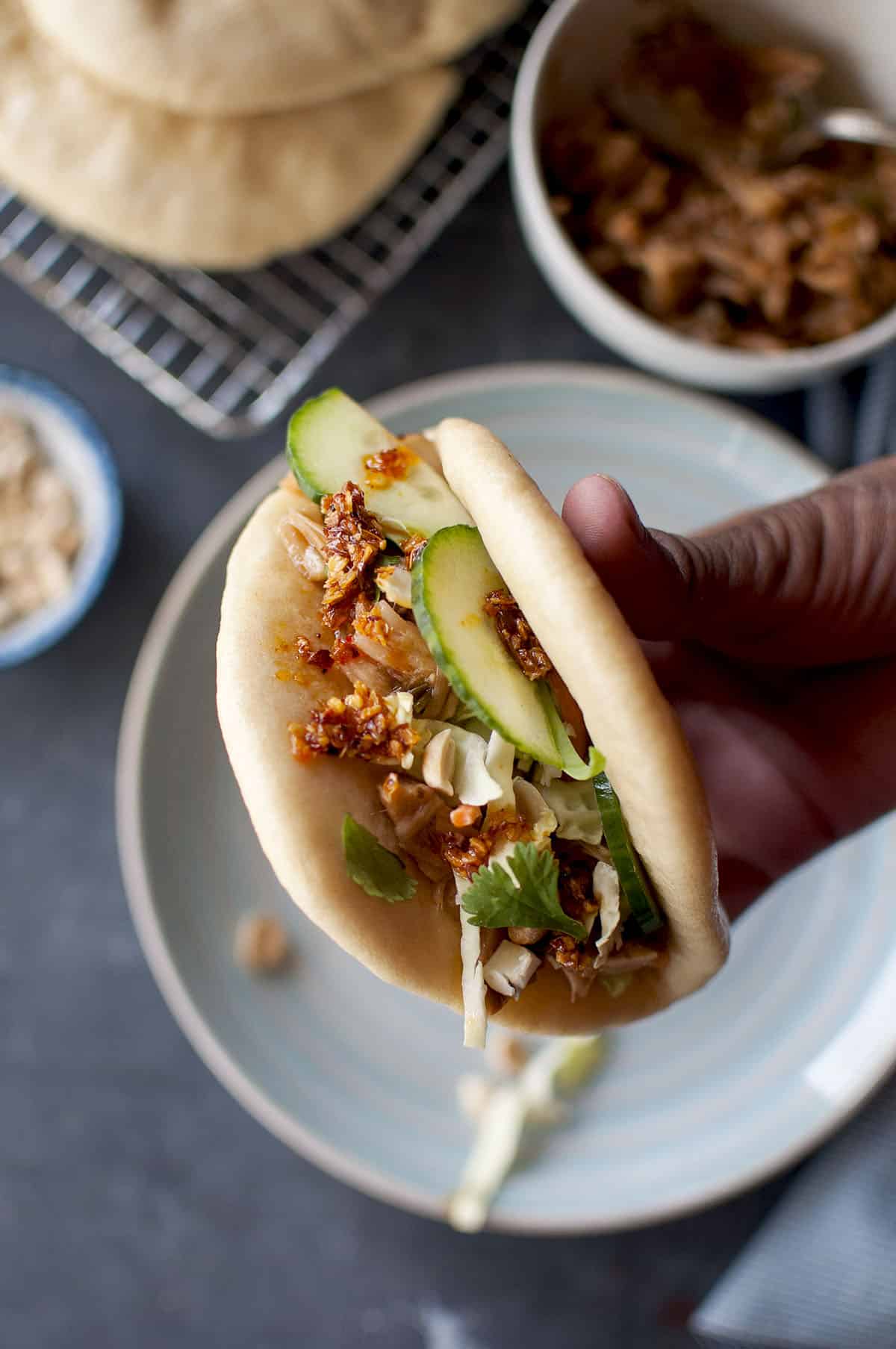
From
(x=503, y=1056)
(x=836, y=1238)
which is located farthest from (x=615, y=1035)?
(x=836, y=1238)

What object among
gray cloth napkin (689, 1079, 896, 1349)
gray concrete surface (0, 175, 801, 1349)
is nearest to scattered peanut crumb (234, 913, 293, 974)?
gray concrete surface (0, 175, 801, 1349)

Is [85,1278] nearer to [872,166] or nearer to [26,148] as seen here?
[26,148]

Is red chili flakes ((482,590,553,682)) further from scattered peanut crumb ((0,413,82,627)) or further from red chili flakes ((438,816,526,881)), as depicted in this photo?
scattered peanut crumb ((0,413,82,627))

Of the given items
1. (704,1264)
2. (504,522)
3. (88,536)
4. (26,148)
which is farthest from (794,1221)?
(26,148)

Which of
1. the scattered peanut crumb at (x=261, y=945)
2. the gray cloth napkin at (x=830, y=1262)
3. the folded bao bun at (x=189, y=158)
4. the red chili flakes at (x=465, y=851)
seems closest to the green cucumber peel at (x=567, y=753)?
the red chili flakes at (x=465, y=851)

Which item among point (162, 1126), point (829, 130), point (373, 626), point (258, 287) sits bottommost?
point (162, 1126)

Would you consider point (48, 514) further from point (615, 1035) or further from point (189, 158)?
point (615, 1035)

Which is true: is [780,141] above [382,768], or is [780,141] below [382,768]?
above
